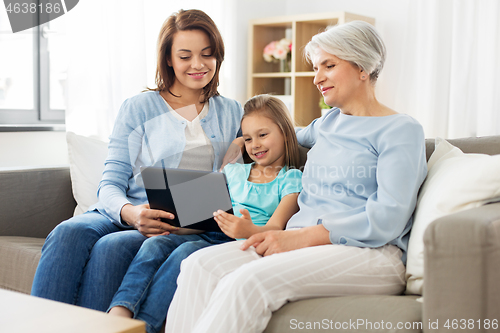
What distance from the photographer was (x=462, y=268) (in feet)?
3.13

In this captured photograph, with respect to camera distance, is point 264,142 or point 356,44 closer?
point 356,44

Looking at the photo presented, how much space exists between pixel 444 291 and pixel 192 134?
0.96 m

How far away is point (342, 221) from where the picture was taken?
1.27 metres

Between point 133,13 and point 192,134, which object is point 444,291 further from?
point 133,13

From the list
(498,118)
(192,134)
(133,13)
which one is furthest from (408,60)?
(192,134)

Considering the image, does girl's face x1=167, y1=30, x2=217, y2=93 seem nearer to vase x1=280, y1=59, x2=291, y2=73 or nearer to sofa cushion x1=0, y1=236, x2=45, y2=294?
sofa cushion x1=0, y1=236, x2=45, y2=294

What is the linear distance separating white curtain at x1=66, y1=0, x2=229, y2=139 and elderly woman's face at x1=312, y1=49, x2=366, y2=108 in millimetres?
1405

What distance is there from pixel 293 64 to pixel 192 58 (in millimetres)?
1841

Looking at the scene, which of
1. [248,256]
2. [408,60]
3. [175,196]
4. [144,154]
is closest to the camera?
[248,256]

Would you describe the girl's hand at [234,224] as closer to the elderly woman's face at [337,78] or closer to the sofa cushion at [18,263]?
the elderly woman's face at [337,78]

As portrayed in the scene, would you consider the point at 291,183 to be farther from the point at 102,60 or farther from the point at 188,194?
the point at 102,60

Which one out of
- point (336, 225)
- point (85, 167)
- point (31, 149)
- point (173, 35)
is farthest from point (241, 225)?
point (31, 149)

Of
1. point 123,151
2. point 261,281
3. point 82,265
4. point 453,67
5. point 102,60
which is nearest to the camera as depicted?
point 261,281

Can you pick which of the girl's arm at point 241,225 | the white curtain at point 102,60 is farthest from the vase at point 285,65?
the girl's arm at point 241,225
